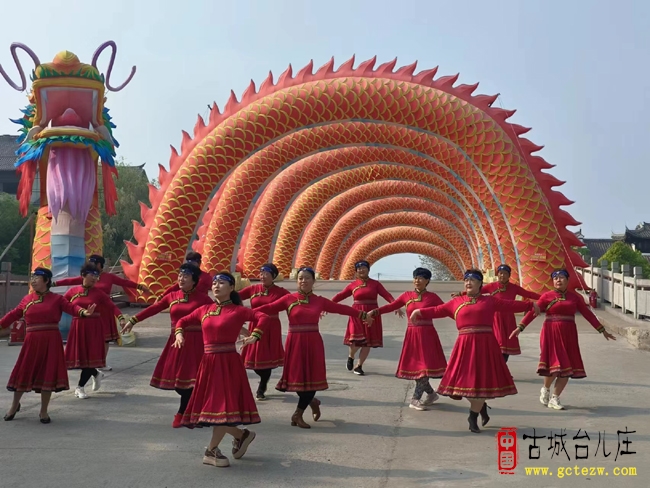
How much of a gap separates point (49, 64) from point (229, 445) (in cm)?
768

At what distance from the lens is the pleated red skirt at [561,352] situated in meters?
6.14

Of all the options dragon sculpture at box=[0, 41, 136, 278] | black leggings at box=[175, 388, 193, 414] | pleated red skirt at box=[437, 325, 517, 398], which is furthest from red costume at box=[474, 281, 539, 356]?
dragon sculpture at box=[0, 41, 136, 278]

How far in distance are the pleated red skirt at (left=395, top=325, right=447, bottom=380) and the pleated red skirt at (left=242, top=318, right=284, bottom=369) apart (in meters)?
1.23

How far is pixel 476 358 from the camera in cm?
531

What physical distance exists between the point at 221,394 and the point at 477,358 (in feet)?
6.60

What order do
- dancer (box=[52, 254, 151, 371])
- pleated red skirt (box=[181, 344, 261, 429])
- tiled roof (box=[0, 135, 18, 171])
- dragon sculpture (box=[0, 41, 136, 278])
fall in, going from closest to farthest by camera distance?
1. pleated red skirt (box=[181, 344, 261, 429])
2. dancer (box=[52, 254, 151, 371])
3. dragon sculpture (box=[0, 41, 136, 278])
4. tiled roof (box=[0, 135, 18, 171])

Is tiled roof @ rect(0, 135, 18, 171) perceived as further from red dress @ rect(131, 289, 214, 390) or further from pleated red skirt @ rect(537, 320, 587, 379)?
pleated red skirt @ rect(537, 320, 587, 379)

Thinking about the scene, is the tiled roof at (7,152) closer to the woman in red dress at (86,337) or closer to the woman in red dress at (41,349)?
the woman in red dress at (86,337)

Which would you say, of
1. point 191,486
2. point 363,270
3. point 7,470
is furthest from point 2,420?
point 363,270

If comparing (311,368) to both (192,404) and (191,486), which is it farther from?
(191,486)

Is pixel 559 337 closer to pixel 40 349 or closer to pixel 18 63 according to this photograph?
pixel 40 349

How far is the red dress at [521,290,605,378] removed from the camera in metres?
6.16

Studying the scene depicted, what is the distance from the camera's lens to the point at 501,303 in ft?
18.0

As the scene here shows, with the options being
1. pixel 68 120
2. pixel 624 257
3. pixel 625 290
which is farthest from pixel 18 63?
pixel 624 257
